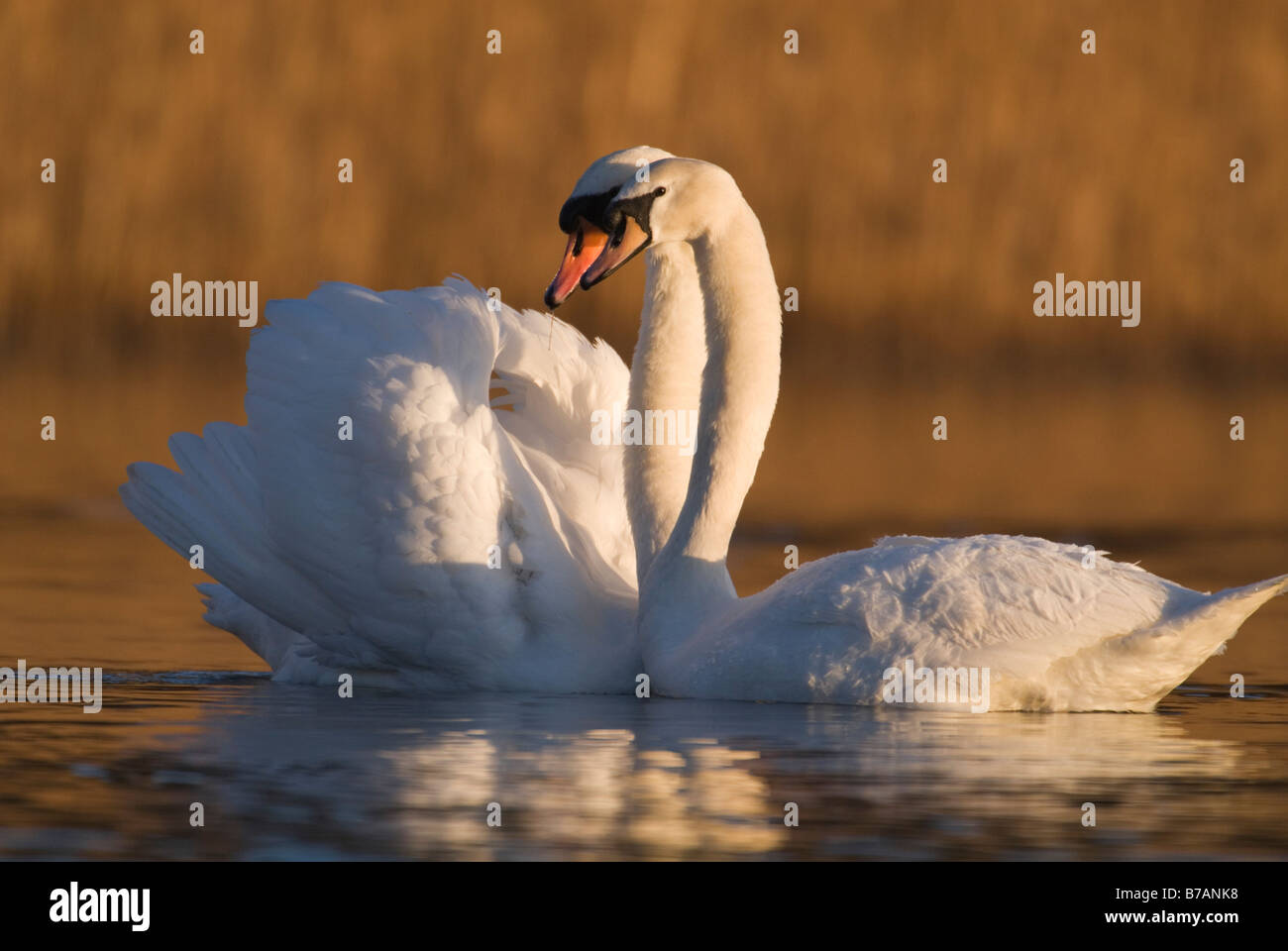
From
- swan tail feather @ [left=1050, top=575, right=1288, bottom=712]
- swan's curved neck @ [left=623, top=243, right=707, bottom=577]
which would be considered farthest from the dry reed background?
swan tail feather @ [left=1050, top=575, right=1288, bottom=712]

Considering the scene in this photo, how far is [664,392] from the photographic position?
8938mm

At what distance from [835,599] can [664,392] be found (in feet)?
4.74

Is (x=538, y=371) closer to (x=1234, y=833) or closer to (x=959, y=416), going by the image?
(x=1234, y=833)

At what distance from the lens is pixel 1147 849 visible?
5938mm

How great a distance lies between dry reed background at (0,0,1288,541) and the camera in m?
22.9

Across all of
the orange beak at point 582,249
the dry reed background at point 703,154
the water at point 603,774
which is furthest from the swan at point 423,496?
the dry reed background at point 703,154

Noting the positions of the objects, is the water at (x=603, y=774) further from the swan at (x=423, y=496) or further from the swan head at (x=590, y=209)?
the swan head at (x=590, y=209)

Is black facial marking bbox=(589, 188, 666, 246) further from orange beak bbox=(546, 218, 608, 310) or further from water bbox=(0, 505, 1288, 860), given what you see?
water bbox=(0, 505, 1288, 860)

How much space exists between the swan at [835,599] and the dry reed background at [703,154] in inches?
522

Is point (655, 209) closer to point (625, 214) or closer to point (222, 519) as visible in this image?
point (625, 214)

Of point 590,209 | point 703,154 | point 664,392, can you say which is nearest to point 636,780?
point 664,392

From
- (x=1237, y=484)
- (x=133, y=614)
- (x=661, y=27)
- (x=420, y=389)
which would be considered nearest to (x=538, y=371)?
(x=420, y=389)

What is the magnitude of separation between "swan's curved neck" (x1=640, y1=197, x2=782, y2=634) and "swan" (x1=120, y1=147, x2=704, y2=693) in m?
0.24

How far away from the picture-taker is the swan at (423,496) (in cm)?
824
